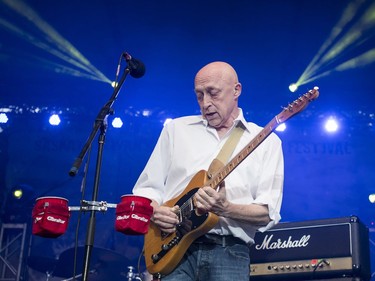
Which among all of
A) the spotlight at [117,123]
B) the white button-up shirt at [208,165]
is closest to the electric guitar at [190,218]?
the white button-up shirt at [208,165]

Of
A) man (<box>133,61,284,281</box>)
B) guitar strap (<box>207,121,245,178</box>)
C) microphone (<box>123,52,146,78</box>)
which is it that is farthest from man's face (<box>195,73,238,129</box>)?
microphone (<box>123,52,146,78</box>)

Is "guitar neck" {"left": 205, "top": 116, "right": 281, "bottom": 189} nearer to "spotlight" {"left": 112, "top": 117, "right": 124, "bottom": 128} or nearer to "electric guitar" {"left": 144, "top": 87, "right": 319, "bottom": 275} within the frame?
"electric guitar" {"left": 144, "top": 87, "right": 319, "bottom": 275}

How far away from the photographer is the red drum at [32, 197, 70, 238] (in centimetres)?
295

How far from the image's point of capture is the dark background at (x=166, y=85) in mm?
8109

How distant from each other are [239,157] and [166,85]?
6.30 metres

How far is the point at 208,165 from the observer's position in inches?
136

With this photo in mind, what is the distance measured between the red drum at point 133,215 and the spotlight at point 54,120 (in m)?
6.96

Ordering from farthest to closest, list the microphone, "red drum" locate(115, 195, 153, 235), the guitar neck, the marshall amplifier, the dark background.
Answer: the dark background < the marshall amplifier < the microphone < the guitar neck < "red drum" locate(115, 195, 153, 235)

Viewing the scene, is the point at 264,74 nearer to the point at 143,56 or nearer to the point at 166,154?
the point at 143,56

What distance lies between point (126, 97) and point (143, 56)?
0.89 m

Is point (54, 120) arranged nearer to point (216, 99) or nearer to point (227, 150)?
point (216, 99)

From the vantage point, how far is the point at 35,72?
900cm

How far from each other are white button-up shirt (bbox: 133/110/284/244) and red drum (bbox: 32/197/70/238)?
67 centimetres

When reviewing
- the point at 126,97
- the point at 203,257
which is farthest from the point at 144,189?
the point at 126,97
